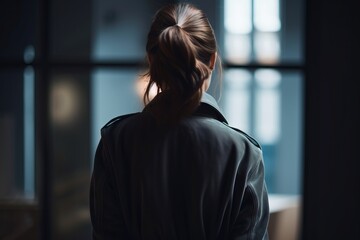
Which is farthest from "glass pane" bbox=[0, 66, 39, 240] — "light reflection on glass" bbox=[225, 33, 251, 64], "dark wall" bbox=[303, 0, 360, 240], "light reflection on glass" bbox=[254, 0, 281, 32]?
"dark wall" bbox=[303, 0, 360, 240]

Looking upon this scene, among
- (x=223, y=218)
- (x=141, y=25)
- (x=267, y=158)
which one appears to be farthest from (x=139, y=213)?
(x=267, y=158)

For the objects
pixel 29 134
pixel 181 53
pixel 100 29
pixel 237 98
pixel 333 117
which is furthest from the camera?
pixel 237 98

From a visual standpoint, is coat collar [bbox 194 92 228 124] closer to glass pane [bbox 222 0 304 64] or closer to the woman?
the woman

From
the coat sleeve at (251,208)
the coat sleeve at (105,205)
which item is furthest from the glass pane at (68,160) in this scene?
the coat sleeve at (251,208)

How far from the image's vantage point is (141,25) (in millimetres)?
1705

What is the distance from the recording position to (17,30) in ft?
5.39

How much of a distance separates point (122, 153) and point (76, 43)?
2.67ft

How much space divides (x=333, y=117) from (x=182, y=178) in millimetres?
773

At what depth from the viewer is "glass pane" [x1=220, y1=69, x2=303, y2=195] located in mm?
1625

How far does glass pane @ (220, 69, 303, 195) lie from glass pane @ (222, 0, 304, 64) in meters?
0.05

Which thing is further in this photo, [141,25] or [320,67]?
[141,25]

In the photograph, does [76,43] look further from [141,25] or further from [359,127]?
[359,127]

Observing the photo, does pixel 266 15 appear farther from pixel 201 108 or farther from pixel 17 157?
pixel 17 157

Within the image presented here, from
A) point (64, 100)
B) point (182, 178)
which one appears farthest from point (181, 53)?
point (64, 100)
